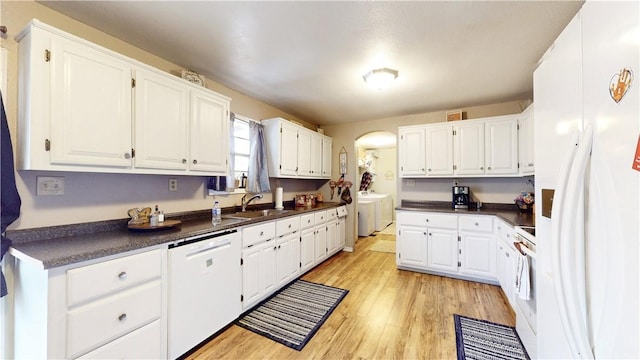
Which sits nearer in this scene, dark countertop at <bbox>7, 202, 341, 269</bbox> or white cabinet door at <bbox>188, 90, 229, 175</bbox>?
dark countertop at <bbox>7, 202, 341, 269</bbox>

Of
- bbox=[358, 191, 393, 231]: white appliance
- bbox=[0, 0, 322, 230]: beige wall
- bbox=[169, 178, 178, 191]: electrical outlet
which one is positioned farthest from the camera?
bbox=[358, 191, 393, 231]: white appliance

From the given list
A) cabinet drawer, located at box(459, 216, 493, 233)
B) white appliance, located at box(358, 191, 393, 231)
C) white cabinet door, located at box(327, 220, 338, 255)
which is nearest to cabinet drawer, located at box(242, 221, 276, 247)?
white cabinet door, located at box(327, 220, 338, 255)

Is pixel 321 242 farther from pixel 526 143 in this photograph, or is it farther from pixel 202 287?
pixel 526 143

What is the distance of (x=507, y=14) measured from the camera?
1.65 metres

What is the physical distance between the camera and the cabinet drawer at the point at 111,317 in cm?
122

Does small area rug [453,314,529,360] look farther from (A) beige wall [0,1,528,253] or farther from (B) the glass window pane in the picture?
(B) the glass window pane

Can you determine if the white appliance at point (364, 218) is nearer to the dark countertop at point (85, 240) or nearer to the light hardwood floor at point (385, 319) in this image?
the light hardwood floor at point (385, 319)

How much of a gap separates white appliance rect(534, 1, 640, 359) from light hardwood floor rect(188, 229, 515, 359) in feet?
3.81

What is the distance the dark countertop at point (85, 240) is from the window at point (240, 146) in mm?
1188

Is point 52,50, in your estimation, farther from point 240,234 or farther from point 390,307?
point 390,307

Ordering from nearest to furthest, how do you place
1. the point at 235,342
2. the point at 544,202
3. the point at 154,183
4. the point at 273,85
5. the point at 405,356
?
the point at 544,202, the point at 405,356, the point at 235,342, the point at 154,183, the point at 273,85

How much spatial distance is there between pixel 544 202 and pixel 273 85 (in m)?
2.66

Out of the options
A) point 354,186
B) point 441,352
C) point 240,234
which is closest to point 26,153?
point 240,234

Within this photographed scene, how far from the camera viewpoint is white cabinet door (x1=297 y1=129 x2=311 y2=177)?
3.75 meters
